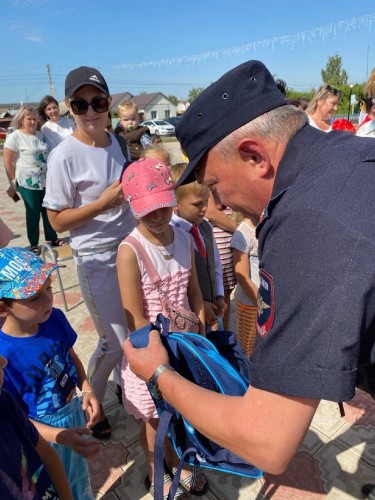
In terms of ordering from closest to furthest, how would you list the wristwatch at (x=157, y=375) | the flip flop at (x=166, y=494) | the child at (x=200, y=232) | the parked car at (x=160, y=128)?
1. the wristwatch at (x=157, y=375)
2. the flip flop at (x=166, y=494)
3. the child at (x=200, y=232)
4. the parked car at (x=160, y=128)

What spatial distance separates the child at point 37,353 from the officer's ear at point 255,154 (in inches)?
36.9

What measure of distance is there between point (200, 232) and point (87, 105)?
1.02m

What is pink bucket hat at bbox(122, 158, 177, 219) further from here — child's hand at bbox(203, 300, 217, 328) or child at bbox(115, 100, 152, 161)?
child at bbox(115, 100, 152, 161)

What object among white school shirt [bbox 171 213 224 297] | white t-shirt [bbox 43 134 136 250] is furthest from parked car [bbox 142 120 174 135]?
white t-shirt [bbox 43 134 136 250]

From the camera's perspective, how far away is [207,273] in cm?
240

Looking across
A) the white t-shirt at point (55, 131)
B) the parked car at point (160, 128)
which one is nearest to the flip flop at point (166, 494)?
the white t-shirt at point (55, 131)

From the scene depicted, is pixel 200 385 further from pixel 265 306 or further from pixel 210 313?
pixel 210 313

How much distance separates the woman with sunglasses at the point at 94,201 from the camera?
6.82 feet

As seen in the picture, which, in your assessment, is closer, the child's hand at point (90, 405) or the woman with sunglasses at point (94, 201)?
the child's hand at point (90, 405)

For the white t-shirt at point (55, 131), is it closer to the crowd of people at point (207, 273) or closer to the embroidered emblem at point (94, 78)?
the crowd of people at point (207, 273)

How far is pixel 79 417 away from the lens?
1766 mm

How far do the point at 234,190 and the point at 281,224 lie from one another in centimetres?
28

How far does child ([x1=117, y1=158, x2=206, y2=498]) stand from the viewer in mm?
1868

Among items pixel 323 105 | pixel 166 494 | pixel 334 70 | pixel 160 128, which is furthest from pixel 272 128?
pixel 334 70
